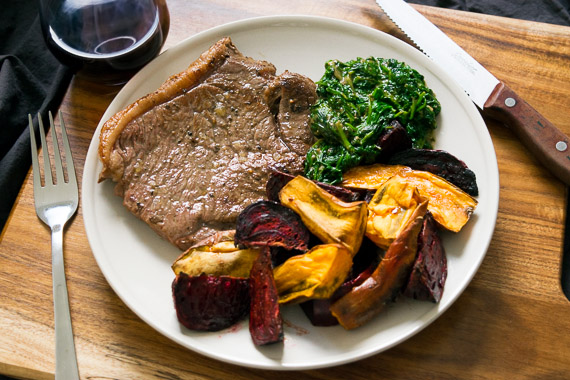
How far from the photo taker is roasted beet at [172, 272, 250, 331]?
8.50 ft

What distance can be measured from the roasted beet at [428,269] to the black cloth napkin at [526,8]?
2674 mm

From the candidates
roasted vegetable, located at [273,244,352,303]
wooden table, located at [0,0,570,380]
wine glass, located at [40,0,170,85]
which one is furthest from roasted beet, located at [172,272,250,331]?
wine glass, located at [40,0,170,85]

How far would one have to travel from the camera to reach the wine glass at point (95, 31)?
345 cm

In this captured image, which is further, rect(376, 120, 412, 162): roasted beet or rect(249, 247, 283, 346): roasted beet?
rect(376, 120, 412, 162): roasted beet

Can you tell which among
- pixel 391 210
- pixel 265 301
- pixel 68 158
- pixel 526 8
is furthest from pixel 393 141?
pixel 526 8

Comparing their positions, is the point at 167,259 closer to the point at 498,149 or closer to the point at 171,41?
the point at 171,41

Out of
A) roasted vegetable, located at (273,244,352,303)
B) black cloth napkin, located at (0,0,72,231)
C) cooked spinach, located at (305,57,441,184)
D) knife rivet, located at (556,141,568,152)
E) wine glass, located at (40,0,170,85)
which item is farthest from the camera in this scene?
black cloth napkin, located at (0,0,72,231)

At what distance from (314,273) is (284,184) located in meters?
0.55

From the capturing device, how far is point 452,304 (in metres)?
2.95

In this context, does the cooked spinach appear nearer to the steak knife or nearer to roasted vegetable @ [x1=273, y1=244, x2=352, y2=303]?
the steak knife

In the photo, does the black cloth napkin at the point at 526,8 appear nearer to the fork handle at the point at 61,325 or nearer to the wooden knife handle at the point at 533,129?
the wooden knife handle at the point at 533,129

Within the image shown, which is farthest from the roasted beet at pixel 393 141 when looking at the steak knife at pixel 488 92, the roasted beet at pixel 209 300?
the roasted beet at pixel 209 300

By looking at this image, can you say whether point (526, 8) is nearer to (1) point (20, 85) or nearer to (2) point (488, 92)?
(2) point (488, 92)

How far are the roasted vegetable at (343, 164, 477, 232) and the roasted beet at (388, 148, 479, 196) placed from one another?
7 centimetres
